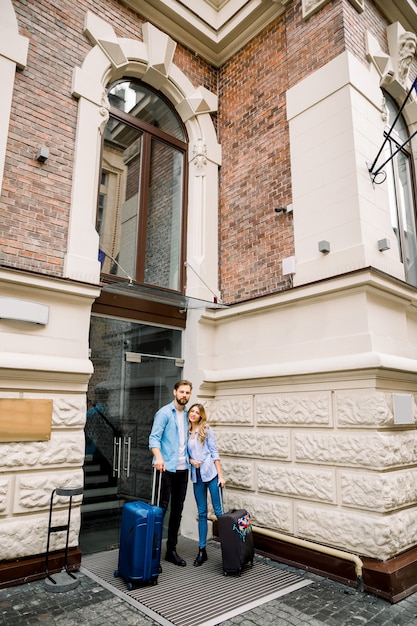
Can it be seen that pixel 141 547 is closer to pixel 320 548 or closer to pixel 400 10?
pixel 320 548

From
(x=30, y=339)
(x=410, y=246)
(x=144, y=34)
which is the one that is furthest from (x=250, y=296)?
(x=144, y=34)

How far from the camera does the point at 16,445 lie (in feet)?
17.3

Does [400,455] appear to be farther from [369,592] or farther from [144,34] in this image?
[144,34]

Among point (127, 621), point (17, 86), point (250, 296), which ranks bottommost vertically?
point (127, 621)

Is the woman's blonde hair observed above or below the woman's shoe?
above

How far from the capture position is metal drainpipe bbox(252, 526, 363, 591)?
500 centimetres

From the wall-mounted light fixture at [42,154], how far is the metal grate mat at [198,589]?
5.34 m

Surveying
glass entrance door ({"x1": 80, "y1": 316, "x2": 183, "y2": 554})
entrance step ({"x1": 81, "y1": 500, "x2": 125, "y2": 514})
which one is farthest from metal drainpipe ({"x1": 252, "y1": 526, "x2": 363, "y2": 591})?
entrance step ({"x1": 81, "y1": 500, "x2": 125, "y2": 514})

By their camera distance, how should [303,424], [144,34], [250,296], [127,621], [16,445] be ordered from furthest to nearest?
[144,34]
[250,296]
[303,424]
[16,445]
[127,621]

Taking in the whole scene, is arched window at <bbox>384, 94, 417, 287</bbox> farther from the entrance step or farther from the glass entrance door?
the entrance step

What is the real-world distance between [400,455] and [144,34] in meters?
7.92

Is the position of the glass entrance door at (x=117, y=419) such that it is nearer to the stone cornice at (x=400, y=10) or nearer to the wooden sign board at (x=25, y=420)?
the wooden sign board at (x=25, y=420)

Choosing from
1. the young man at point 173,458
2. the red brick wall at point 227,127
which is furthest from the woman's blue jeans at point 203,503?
the red brick wall at point 227,127

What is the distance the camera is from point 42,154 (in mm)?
6082
